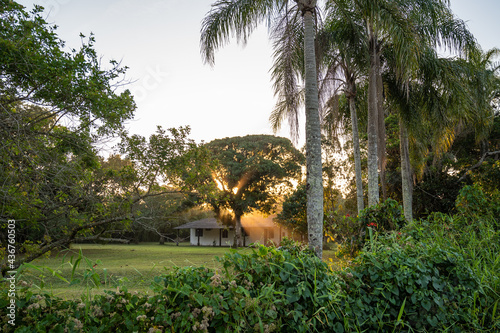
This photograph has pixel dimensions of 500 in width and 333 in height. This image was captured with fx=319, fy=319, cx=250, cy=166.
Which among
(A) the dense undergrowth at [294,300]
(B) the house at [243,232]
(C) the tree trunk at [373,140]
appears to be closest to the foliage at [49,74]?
(A) the dense undergrowth at [294,300]

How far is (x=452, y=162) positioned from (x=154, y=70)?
64.4 ft

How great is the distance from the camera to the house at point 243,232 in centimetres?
3675

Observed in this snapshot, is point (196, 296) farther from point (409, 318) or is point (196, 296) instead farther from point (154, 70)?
point (154, 70)

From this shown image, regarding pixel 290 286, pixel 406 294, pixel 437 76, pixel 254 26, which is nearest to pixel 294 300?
pixel 290 286

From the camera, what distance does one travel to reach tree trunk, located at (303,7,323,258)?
6.27 meters

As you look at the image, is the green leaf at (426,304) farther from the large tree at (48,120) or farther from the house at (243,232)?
the house at (243,232)

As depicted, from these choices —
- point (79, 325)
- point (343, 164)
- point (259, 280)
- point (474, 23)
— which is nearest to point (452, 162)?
point (343, 164)

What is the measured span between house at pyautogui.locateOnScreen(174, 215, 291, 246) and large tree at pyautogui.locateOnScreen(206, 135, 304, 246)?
5893 mm

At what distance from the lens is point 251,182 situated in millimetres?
29734

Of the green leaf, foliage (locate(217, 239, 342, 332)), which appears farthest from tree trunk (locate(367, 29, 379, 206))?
foliage (locate(217, 239, 342, 332))

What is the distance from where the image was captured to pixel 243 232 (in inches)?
1439

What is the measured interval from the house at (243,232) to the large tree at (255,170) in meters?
5.89

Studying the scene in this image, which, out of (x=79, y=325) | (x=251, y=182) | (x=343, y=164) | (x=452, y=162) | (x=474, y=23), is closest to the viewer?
(x=79, y=325)

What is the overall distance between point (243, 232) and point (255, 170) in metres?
10.7
